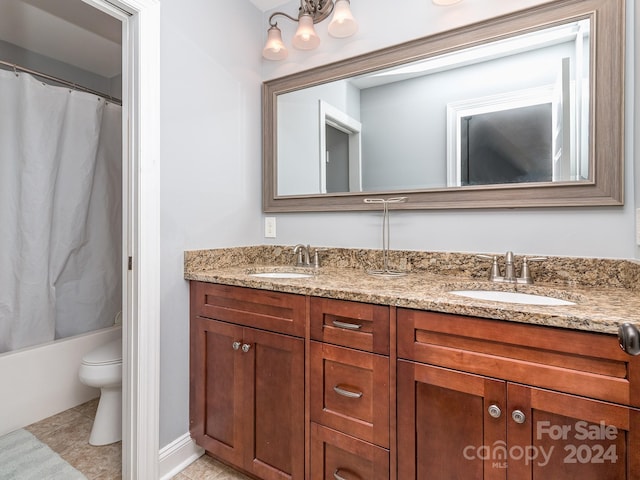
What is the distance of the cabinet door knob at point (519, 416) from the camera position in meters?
0.86

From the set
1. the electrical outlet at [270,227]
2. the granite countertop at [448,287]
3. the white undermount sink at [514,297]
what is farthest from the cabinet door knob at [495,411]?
the electrical outlet at [270,227]

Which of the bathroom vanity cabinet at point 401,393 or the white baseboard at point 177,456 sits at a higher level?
the bathroom vanity cabinet at point 401,393

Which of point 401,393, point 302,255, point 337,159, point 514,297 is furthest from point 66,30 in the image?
point 514,297

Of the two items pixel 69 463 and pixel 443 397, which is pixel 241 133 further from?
pixel 69 463

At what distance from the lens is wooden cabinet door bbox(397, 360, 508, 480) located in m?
0.90

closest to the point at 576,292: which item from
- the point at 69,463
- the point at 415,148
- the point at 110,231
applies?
the point at 415,148

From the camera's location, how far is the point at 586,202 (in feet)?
4.08

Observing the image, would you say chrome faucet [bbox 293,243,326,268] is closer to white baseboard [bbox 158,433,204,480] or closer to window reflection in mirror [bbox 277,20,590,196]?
window reflection in mirror [bbox 277,20,590,196]

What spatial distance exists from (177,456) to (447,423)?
4.11 ft

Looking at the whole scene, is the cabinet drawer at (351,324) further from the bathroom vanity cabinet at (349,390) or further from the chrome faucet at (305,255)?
the chrome faucet at (305,255)

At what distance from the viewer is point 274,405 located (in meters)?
1.30

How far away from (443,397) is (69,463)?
1744 millimetres

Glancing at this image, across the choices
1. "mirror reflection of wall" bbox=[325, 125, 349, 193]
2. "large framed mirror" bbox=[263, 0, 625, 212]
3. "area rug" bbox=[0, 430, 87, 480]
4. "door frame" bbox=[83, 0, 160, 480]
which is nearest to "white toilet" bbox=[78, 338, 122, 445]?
"area rug" bbox=[0, 430, 87, 480]

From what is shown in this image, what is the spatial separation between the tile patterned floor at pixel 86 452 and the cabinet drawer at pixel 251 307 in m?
0.71
